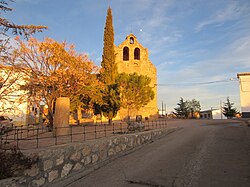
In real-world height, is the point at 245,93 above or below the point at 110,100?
above

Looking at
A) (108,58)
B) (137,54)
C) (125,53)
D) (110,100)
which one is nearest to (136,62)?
(137,54)

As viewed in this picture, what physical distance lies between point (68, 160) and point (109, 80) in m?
18.7

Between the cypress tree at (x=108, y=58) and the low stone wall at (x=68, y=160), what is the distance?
613 inches

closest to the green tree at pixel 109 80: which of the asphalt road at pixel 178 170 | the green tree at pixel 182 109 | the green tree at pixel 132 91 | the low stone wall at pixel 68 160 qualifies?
the green tree at pixel 132 91

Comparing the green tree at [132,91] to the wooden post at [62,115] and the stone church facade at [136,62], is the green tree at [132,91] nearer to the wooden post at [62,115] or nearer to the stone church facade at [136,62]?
the stone church facade at [136,62]

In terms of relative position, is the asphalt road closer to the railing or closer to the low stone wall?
the low stone wall

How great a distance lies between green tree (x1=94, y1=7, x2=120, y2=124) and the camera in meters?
22.7

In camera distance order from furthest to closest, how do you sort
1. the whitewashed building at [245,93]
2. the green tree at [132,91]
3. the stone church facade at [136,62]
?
the stone church facade at [136,62] → the whitewashed building at [245,93] → the green tree at [132,91]

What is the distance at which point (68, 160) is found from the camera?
622cm

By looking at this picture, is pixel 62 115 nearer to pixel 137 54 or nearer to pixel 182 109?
pixel 137 54

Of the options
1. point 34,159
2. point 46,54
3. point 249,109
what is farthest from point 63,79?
point 249,109

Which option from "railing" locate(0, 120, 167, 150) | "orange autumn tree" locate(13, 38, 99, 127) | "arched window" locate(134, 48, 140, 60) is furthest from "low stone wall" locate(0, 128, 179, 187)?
"arched window" locate(134, 48, 140, 60)

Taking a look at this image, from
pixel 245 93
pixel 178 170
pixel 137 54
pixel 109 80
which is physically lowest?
pixel 178 170

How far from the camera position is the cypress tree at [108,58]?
24.5m
